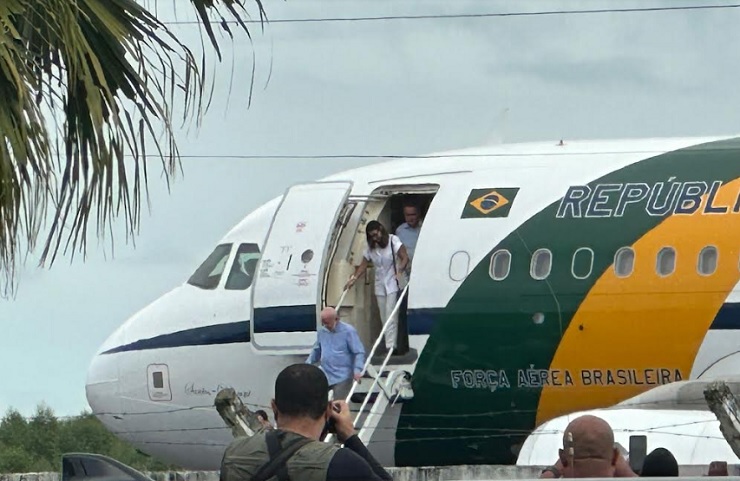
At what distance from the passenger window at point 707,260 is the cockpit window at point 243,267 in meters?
5.15

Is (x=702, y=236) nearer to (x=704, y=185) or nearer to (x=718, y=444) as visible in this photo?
(x=704, y=185)

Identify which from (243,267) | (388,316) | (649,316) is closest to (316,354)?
(388,316)

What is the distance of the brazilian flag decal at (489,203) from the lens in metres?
17.7

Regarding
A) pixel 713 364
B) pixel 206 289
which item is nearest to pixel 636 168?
pixel 713 364

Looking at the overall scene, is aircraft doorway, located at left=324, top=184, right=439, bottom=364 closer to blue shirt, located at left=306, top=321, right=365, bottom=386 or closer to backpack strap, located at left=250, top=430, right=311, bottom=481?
blue shirt, located at left=306, top=321, right=365, bottom=386

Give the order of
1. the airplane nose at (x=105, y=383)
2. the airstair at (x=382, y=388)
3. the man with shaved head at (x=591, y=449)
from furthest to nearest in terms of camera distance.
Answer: the airplane nose at (x=105, y=383) < the airstair at (x=382, y=388) < the man with shaved head at (x=591, y=449)

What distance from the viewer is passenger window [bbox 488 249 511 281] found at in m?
17.6

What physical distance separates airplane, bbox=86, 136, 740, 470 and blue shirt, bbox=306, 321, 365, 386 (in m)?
0.59

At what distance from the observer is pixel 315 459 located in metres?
5.94

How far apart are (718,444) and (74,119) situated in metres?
7.03

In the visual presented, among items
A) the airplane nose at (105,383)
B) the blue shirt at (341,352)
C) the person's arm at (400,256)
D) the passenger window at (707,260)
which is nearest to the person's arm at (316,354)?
the blue shirt at (341,352)

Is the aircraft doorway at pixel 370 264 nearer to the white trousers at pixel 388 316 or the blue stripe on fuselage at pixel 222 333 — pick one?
the white trousers at pixel 388 316

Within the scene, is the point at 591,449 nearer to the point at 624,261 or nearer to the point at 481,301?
the point at 624,261

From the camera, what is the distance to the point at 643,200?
17.1m
